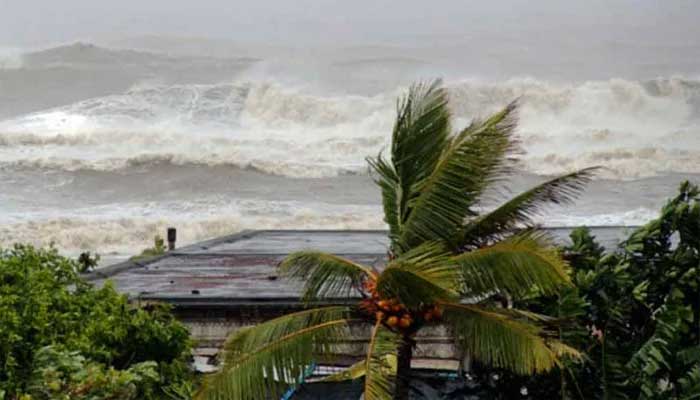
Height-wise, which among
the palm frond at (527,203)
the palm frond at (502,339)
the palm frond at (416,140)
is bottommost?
the palm frond at (502,339)

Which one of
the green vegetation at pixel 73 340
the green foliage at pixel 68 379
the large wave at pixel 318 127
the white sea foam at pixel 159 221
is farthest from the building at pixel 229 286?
the large wave at pixel 318 127

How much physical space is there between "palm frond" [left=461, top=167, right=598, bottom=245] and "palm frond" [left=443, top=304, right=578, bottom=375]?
0.69 metres

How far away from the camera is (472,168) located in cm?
614

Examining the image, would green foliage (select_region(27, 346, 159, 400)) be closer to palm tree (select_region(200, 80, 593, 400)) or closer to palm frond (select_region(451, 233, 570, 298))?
palm tree (select_region(200, 80, 593, 400))

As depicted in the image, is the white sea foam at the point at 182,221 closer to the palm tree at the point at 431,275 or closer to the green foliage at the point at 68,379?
the palm tree at the point at 431,275

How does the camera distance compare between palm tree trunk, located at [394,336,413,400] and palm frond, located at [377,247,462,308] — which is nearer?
palm frond, located at [377,247,462,308]

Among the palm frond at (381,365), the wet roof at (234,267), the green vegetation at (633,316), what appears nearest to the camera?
the palm frond at (381,365)

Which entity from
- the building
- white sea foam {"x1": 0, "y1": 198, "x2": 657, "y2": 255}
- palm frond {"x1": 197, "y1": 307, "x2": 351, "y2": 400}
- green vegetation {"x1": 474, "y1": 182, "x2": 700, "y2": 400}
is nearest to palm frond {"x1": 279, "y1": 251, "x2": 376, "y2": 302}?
palm frond {"x1": 197, "y1": 307, "x2": 351, "y2": 400}

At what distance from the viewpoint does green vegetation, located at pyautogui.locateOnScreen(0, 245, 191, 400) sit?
556 cm

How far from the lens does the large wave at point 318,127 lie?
36.4 meters

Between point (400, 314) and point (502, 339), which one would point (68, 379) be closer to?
point (400, 314)

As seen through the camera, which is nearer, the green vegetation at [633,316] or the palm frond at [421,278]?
the palm frond at [421,278]

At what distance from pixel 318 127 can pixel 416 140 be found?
33818 mm

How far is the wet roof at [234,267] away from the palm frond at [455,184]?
2782 mm
